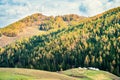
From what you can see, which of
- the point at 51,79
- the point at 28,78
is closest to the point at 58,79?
the point at 51,79

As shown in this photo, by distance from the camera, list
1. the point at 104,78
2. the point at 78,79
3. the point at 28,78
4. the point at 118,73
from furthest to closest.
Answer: the point at 118,73 < the point at 104,78 < the point at 78,79 < the point at 28,78

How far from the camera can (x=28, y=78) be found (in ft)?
302

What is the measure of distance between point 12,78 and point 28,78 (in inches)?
218

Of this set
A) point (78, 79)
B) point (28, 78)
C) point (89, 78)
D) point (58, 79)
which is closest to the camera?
point (28, 78)

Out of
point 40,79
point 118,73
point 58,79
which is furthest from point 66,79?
point 118,73

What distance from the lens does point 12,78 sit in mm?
88250

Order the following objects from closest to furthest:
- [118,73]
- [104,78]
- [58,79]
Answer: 1. [58,79]
2. [104,78]
3. [118,73]

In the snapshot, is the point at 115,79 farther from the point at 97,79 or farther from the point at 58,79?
the point at 58,79

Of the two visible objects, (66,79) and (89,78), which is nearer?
(66,79)

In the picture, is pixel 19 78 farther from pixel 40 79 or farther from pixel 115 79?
pixel 115 79

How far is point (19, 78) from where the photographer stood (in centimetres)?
9012

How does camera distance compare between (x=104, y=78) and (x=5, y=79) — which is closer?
(x=5, y=79)

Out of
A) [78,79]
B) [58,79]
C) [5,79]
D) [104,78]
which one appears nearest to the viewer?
[5,79]

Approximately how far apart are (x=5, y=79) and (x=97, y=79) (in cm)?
5301
